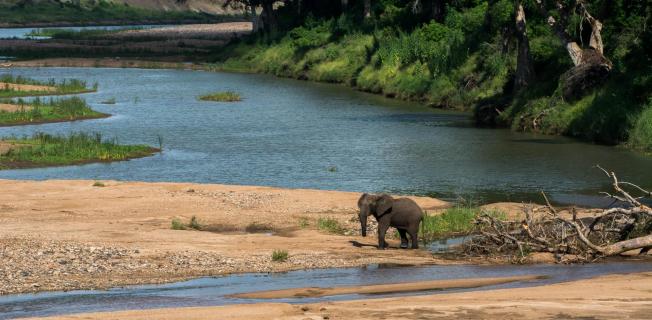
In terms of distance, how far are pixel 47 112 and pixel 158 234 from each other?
30870mm

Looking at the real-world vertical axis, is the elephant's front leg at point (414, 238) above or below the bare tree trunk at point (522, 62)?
below

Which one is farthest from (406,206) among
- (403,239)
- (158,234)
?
(158,234)

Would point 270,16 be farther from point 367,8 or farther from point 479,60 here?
point 479,60

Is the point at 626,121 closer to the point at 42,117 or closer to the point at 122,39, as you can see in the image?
the point at 42,117

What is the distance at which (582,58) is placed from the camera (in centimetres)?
4941

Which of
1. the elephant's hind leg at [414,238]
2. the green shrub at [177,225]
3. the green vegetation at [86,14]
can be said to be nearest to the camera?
the elephant's hind leg at [414,238]

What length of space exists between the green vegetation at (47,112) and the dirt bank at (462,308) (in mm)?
35530

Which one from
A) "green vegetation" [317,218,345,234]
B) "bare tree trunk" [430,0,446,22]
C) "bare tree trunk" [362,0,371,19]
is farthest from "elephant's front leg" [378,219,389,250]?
"bare tree trunk" [362,0,371,19]

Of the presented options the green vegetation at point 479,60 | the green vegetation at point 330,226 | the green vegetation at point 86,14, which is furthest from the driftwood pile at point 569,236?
the green vegetation at point 86,14

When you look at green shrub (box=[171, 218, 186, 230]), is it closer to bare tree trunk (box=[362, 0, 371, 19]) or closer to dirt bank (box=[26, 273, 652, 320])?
dirt bank (box=[26, 273, 652, 320])

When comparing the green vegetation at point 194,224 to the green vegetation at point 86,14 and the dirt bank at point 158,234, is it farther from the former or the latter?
the green vegetation at point 86,14

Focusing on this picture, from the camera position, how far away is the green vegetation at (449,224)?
26.2 metres

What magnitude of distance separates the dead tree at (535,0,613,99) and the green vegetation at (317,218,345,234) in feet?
Answer: 81.1

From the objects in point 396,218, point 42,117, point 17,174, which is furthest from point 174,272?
point 42,117
